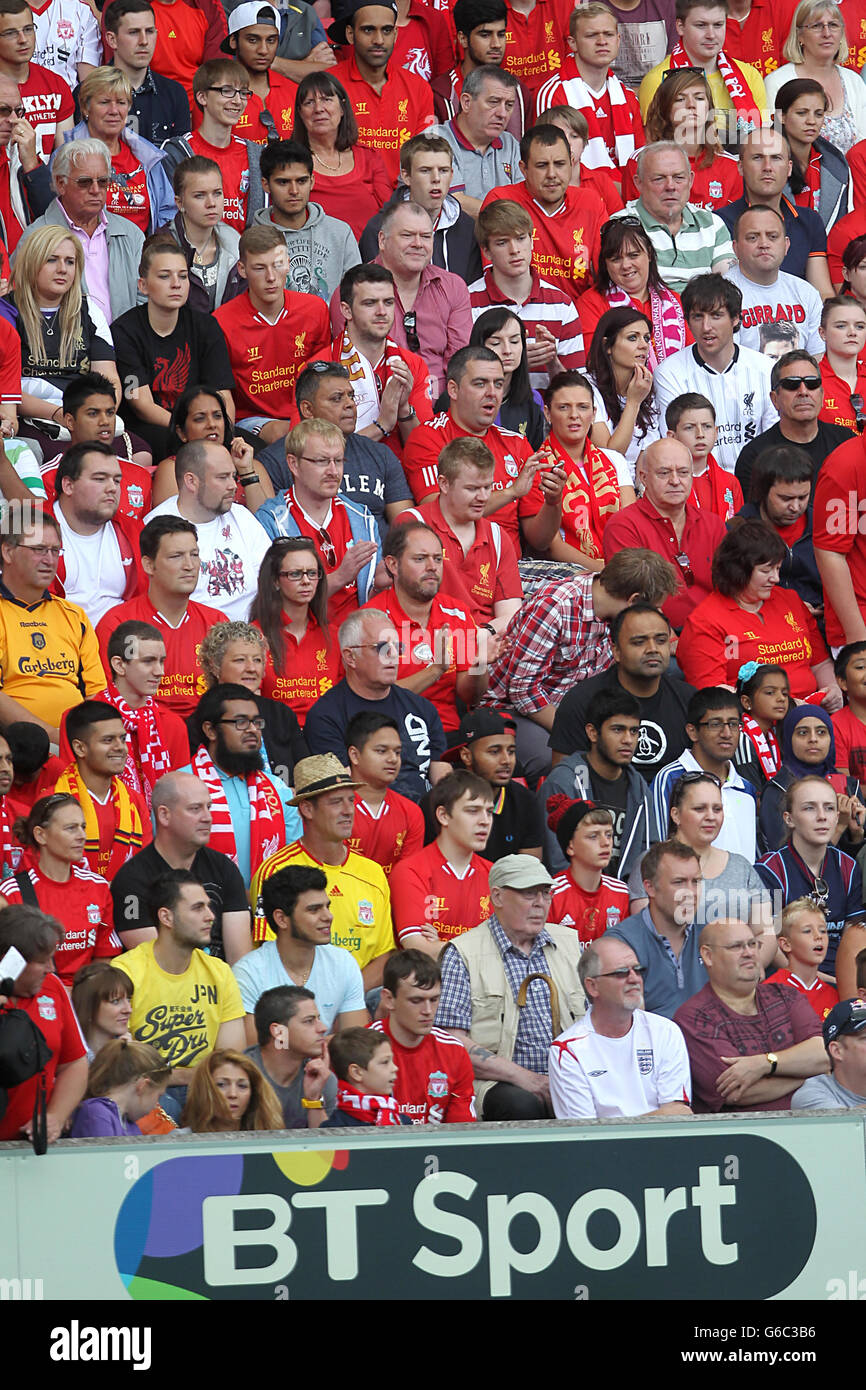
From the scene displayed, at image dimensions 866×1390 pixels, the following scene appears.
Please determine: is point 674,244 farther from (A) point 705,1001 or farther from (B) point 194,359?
(A) point 705,1001

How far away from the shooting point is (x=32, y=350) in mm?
10133

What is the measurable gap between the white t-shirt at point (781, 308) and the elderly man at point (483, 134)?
148cm

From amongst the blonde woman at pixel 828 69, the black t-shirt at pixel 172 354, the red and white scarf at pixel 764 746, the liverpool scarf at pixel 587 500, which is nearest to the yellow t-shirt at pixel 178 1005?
the red and white scarf at pixel 764 746

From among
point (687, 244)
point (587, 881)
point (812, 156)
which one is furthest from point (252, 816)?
point (812, 156)

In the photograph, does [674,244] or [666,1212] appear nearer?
[666,1212]

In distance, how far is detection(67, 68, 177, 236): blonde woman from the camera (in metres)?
11.4

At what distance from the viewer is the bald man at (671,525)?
1031 cm

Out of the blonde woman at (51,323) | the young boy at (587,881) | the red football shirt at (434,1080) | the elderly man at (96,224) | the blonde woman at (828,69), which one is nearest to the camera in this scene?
the red football shirt at (434,1080)

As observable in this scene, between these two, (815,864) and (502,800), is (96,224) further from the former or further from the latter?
(815,864)

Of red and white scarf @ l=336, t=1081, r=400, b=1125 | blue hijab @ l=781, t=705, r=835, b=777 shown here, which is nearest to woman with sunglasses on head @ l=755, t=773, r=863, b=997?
blue hijab @ l=781, t=705, r=835, b=777

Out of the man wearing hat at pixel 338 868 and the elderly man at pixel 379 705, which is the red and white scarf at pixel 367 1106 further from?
the elderly man at pixel 379 705
